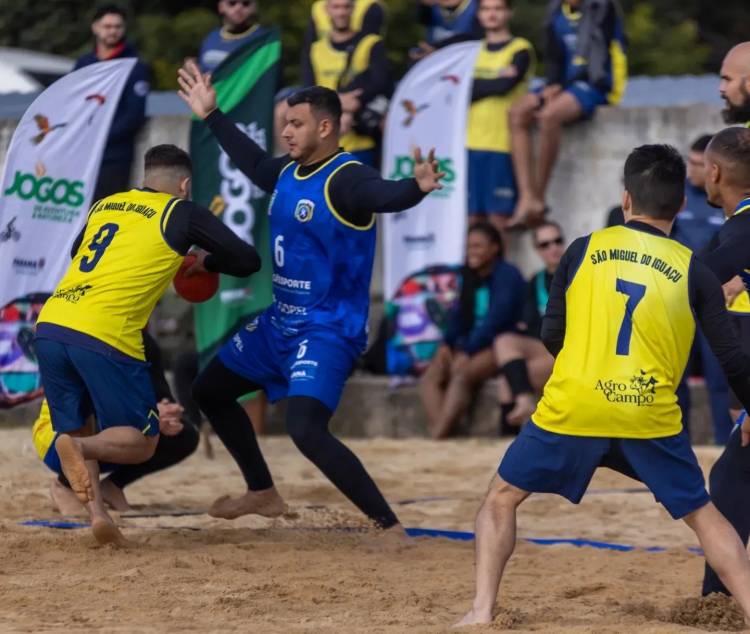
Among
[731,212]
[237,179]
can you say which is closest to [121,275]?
[731,212]

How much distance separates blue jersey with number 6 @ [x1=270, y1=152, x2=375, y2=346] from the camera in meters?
7.68

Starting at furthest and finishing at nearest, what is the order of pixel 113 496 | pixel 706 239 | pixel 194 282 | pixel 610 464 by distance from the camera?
pixel 706 239 → pixel 113 496 → pixel 194 282 → pixel 610 464

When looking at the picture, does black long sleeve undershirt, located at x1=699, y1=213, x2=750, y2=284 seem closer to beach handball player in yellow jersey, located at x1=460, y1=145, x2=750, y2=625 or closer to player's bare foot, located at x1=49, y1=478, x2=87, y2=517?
beach handball player in yellow jersey, located at x1=460, y1=145, x2=750, y2=625

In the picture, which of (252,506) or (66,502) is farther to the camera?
(66,502)

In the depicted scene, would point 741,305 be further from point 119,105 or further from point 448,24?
point 119,105

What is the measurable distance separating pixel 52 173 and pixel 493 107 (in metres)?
3.17

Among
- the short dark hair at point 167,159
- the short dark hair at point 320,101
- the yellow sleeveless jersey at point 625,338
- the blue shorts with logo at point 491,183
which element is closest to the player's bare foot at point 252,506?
the short dark hair at point 167,159

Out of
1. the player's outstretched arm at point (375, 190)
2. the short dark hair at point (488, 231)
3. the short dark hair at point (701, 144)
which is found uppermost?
the short dark hair at point (701, 144)

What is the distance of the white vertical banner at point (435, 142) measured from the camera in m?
11.8

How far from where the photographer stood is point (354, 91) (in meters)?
11.8

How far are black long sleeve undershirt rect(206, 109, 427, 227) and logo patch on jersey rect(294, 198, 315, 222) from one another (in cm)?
11

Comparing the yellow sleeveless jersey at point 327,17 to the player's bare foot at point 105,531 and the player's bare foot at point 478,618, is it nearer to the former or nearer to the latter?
the player's bare foot at point 105,531

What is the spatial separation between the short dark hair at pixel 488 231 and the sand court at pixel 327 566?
2.15m

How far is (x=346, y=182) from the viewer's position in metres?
7.59
